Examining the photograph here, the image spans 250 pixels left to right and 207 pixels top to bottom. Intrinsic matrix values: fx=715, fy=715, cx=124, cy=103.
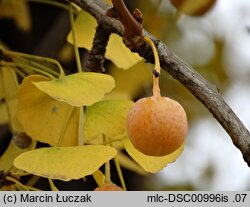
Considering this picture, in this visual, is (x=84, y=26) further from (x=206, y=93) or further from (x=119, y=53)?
(x=206, y=93)

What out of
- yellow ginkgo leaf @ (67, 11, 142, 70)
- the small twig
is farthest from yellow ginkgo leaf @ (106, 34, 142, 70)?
the small twig

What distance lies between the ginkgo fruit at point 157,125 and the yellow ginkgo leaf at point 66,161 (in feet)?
0.22

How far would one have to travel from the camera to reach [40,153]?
0.80 meters

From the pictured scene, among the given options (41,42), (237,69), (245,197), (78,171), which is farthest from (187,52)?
(78,171)

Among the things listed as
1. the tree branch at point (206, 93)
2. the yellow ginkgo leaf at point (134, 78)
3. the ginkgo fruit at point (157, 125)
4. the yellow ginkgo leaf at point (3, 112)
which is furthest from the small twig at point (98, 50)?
the yellow ginkgo leaf at point (134, 78)

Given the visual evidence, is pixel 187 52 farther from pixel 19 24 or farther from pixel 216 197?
pixel 216 197

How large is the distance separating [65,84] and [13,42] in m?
0.96

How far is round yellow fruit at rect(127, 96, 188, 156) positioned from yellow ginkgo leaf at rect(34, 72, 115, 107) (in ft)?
0.28

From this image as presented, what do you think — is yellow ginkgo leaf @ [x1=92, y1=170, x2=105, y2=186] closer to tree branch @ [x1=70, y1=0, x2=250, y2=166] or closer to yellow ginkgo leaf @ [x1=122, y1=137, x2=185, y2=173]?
yellow ginkgo leaf @ [x1=122, y1=137, x2=185, y2=173]

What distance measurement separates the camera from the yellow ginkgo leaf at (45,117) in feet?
2.92

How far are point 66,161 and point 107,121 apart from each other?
127 millimetres

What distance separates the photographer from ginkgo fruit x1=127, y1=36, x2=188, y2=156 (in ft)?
2.37

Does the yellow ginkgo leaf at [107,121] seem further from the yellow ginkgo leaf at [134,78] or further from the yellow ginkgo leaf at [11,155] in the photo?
the yellow ginkgo leaf at [134,78]
